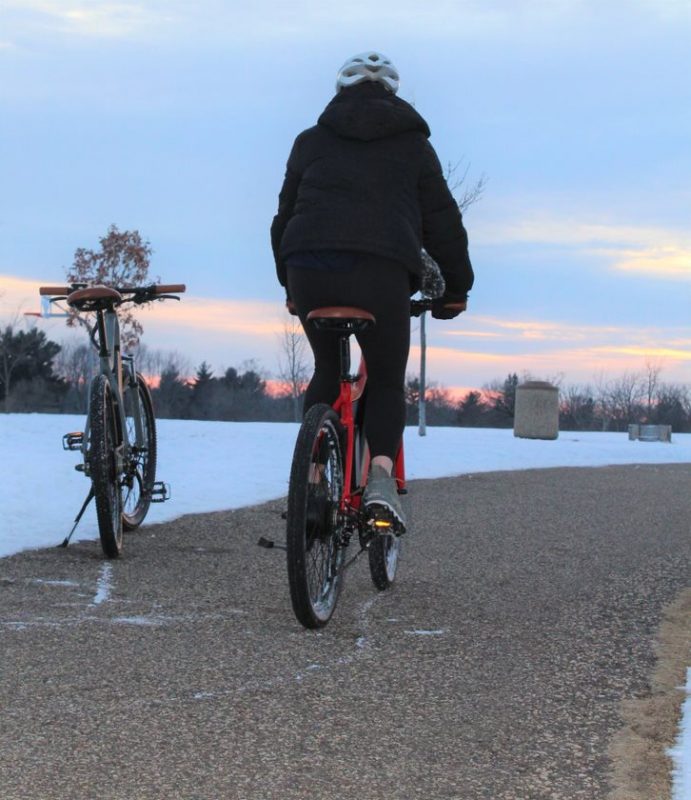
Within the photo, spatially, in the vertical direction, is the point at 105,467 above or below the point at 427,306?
below

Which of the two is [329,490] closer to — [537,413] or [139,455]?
[139,455]

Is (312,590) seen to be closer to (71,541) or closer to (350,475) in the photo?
(350,475)

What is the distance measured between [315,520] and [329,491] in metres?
0.17

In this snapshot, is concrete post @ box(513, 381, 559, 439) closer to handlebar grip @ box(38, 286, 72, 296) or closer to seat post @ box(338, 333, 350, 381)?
handlebar grip @ box(38, 286, 72, 296)

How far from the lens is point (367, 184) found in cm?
426

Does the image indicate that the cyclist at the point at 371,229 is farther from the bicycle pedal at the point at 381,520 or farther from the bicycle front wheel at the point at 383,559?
the bicycle front wheel at the point at 383,559

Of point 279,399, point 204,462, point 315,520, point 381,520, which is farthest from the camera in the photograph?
point 279,399

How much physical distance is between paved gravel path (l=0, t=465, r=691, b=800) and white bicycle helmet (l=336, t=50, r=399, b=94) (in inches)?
82.7

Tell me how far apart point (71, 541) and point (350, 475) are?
102 inches

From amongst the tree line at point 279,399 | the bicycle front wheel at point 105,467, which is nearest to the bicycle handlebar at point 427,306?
the bicycle front wheel at point 105,467

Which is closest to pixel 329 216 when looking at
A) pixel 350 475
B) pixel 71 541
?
pixel 350 475

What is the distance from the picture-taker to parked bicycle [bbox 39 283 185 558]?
5.58 metres

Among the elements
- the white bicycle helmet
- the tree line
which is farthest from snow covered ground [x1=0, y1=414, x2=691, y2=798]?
the tree line

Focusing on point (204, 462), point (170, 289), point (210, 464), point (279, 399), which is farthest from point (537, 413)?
point (279, 399)
